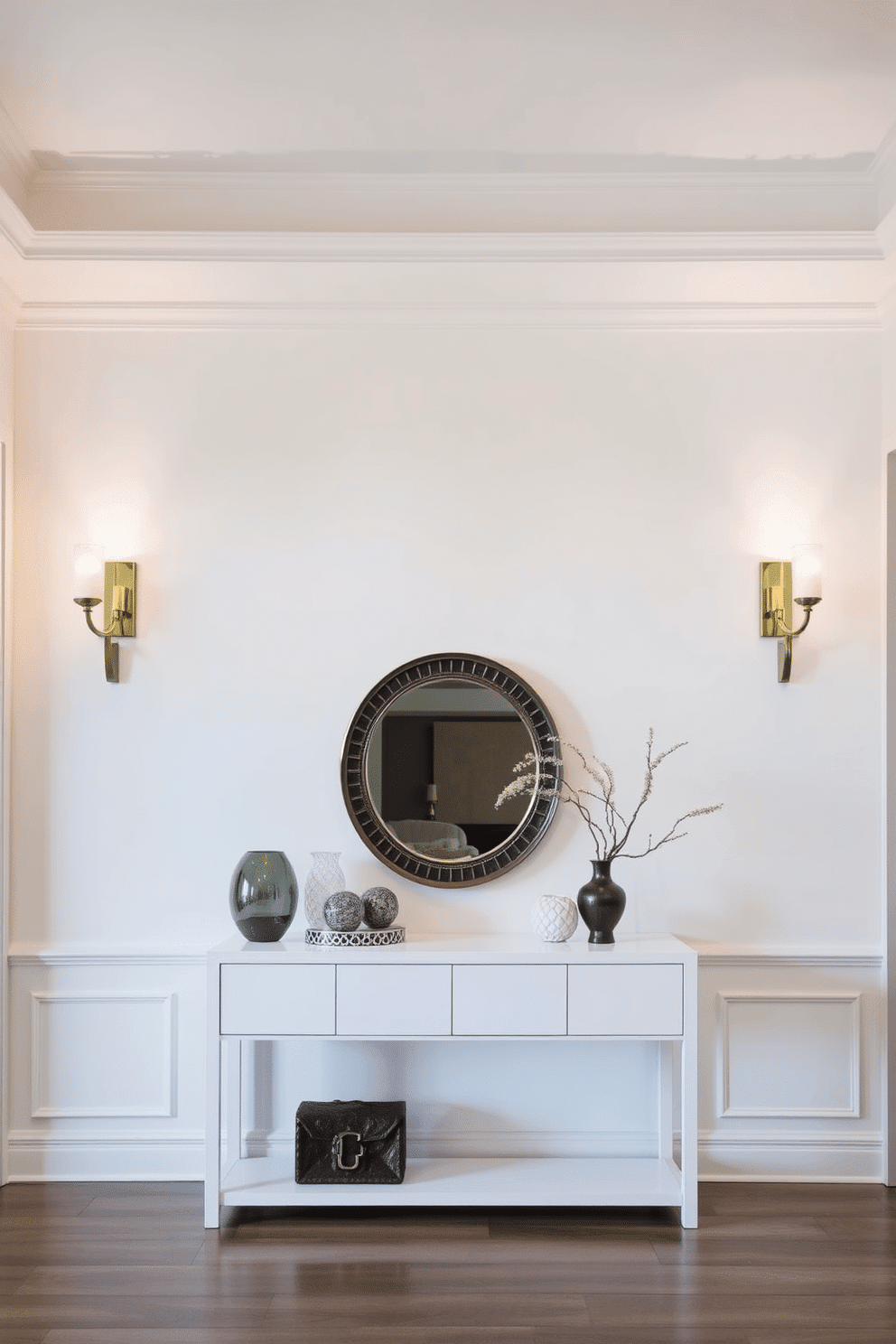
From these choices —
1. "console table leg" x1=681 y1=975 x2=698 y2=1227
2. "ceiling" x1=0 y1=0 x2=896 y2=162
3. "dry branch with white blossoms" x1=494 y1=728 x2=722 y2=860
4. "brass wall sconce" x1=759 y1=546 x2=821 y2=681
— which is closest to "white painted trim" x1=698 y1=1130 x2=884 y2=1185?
"console table leg" x1=681 y1=975 x2=698 y2=1227

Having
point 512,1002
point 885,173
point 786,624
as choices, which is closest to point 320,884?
point 512,1002

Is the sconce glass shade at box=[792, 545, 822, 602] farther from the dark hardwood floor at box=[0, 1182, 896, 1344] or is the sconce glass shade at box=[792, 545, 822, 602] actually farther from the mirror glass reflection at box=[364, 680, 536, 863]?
the dark hardwood floor at box=[0, 1182, 896, 1344]

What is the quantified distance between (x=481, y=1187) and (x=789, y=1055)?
106 centimetres

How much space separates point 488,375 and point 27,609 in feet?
5.47

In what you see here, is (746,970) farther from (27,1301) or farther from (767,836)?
(27,1301)

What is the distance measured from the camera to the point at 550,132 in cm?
314

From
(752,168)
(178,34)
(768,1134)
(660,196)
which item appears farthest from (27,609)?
(768,1134)

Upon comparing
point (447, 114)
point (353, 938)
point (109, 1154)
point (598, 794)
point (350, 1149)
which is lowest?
point (109, 1154)

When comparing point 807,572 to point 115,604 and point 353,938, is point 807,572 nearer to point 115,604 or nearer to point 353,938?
point 353,938

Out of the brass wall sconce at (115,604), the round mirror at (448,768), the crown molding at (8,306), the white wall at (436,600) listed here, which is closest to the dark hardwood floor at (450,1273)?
the white wall at (436,600)

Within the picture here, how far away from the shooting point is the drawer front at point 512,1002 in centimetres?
299

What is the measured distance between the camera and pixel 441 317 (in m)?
3.52

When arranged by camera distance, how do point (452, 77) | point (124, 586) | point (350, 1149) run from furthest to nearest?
1. point (124, 586)
2. point (350, 1149)
3. point (452, 77)

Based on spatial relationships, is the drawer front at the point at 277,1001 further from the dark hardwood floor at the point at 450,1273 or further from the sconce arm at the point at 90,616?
the sconce arm at the point at 90,616
